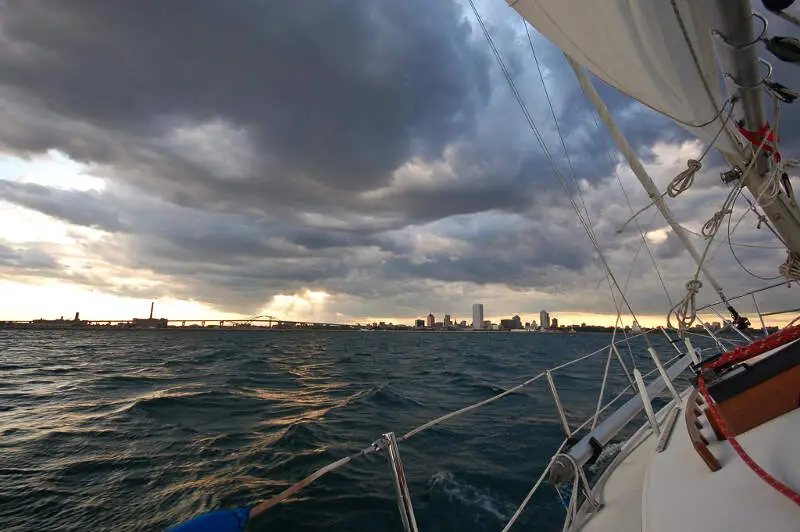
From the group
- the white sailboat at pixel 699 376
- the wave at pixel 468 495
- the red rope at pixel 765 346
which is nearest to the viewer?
the white sailboat at pixel 699 376

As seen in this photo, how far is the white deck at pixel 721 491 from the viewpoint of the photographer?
1719 millimetres

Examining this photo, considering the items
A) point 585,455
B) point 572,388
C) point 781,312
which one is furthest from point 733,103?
point 572,388

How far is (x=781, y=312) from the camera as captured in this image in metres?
6.10

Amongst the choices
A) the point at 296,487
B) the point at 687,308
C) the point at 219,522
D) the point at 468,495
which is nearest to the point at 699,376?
the point at 687,308

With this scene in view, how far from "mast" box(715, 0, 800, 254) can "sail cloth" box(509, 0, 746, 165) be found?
169 mm

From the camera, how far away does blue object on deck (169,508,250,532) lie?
1.44 m

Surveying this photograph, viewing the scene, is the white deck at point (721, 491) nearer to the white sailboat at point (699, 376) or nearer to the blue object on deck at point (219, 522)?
the white sailboat at point (699, 376)

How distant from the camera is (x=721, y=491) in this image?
1968 mm

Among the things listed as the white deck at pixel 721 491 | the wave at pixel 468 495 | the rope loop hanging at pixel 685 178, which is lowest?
the wave at pixel 468 495

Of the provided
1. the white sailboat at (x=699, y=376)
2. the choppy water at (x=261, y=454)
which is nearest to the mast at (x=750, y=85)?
the white sailboat at (x=699, y=376)

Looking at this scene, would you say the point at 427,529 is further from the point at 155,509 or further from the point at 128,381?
the point at 128,381

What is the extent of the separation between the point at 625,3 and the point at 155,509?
7415 mm

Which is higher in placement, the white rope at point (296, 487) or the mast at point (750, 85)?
the mast at point (750, 85)

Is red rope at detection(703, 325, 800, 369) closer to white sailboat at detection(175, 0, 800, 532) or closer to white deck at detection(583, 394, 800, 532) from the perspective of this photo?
white sailboat at detection(175, 0, 800, 532)
